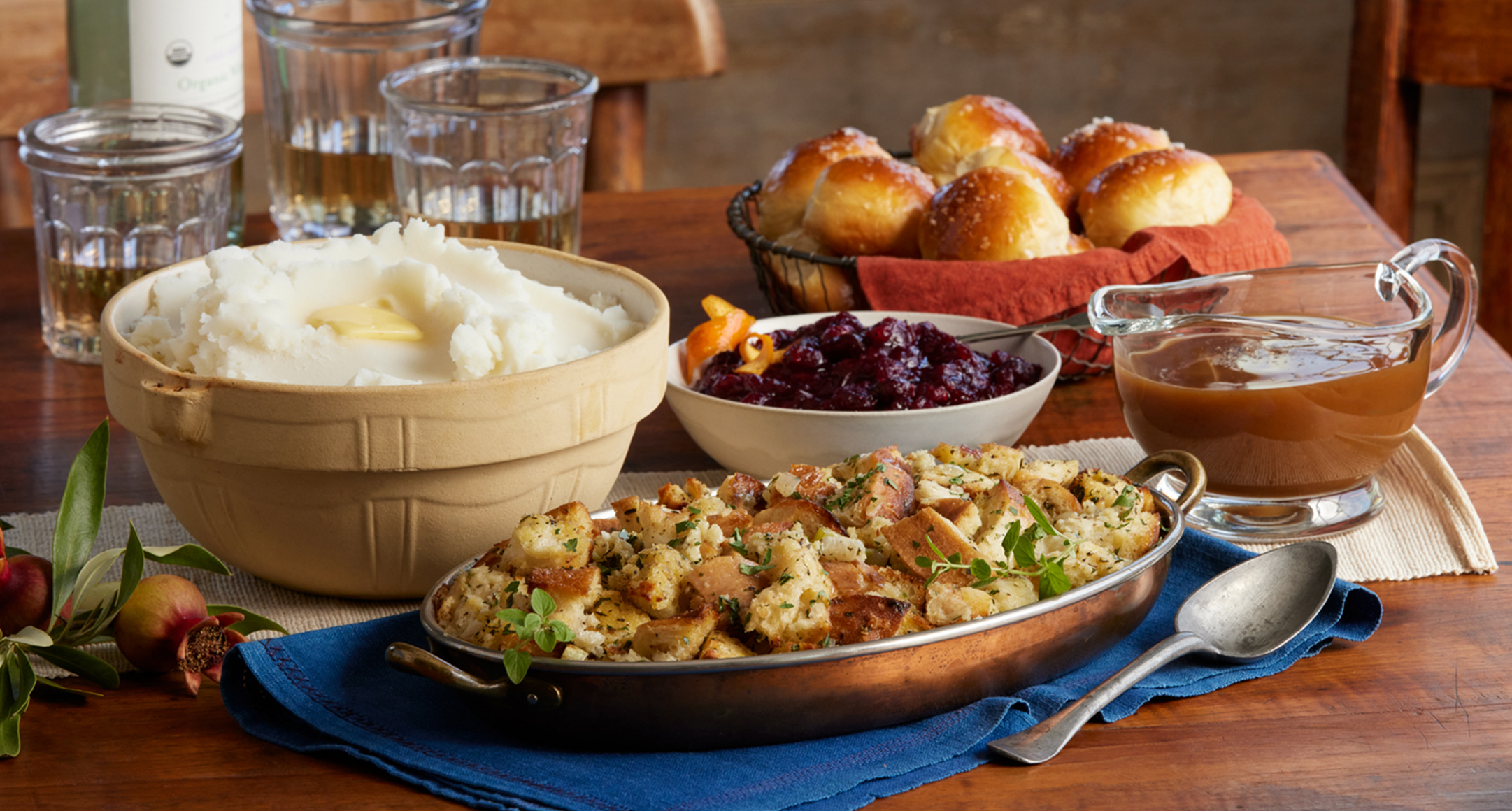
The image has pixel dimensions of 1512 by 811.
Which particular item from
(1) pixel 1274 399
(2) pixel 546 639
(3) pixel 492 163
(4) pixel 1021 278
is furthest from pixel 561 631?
(3) pixel 492 163

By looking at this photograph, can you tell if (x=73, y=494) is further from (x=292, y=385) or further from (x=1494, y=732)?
(x=1494, y=732)

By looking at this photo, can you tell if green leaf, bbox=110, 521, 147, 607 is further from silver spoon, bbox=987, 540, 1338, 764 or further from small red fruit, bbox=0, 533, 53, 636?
silver spoon, bbox=987, 540, 1338, 764

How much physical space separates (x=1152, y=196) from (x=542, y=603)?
3.51ft

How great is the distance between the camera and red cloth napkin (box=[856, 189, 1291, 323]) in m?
1.59

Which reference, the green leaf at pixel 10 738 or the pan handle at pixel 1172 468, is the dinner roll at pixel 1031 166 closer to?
the pan handle at pixel 1172 468

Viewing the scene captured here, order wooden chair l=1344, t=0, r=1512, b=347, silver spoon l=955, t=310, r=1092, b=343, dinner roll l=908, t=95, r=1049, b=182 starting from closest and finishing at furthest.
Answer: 1. silver spoon l=955, t=310, r=1092, b=343
2. dinner roll l=908, t=95, r=1049, b=182
3. wooden chair l=1344, t=0, r=1512, b=347

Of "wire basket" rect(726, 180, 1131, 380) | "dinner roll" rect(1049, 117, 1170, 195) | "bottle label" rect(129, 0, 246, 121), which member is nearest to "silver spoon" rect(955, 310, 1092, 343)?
"wire basket" rect(726, 180, 1131, 380)

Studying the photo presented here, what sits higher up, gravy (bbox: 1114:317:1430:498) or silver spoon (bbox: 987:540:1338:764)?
gravy (bbox: 1114:317:1430:498)

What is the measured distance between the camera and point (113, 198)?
1.61 m

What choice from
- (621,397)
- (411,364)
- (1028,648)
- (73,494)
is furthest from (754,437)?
(73,494)

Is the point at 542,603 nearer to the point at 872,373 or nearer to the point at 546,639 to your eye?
the point at 546,639

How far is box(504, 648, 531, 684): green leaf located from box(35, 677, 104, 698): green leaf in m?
0.35

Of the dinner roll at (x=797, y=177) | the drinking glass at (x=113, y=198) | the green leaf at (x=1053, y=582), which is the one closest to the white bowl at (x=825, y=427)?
the green leaf at (x=1053, y=582)

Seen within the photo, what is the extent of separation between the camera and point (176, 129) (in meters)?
1.71
